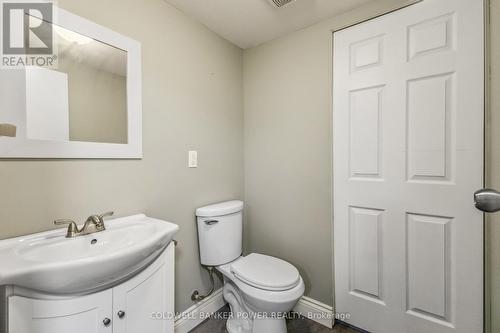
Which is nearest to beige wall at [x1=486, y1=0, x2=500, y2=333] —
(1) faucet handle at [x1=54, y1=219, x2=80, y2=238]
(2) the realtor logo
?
(1) faucet handle at [x1=54, y1=219, x2=80, y2=238]

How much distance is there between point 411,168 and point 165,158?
1.47 m

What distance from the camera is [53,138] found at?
3.29 ft

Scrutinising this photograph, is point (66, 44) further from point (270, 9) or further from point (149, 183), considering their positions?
point (270, 9)

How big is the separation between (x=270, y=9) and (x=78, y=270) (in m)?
1.71

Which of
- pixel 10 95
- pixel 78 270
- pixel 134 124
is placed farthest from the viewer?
pixel 134 124

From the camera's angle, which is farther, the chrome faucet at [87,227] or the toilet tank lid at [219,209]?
the toilet tank lid at [219,209]

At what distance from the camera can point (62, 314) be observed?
0.75 m

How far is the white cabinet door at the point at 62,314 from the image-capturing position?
2.25ft

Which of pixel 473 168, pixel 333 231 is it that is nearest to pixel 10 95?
pixel 333 231

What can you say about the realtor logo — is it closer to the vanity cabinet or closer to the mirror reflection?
the mirror reflection

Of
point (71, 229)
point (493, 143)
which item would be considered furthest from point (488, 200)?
point (71, 229)

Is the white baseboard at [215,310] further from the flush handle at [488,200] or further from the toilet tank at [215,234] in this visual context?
the flush handle at [488,200]

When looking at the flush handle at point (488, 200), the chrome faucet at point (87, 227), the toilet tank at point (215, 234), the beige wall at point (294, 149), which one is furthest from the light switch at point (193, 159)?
the flush handle at point (488, 200)

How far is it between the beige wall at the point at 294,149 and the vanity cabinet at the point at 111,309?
961 mm
